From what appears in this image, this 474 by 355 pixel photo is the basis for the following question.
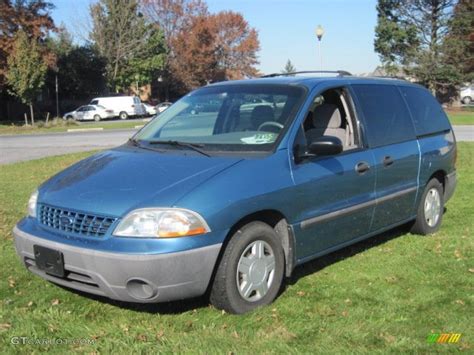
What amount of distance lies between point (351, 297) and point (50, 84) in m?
51.1

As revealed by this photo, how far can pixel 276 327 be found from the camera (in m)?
3.88

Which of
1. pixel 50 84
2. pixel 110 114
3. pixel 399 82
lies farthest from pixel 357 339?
pixel 50 84

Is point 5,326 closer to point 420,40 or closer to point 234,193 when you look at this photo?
point 234,193

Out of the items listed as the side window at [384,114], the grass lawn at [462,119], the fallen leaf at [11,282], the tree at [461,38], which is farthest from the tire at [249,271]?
the tree at [461,38]

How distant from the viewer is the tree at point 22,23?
3650cm

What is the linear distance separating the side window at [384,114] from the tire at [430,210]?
0.73 m

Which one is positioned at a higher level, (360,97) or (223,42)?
(223,42)

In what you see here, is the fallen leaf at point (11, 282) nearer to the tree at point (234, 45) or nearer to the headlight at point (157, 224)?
the headlight at point (157, 224)

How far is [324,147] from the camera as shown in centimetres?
450

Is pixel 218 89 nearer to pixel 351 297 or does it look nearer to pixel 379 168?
pixel 379 168

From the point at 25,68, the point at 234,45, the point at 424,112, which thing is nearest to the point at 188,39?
the point at 234,45

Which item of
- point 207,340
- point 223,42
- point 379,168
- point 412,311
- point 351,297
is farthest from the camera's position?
point 223,42

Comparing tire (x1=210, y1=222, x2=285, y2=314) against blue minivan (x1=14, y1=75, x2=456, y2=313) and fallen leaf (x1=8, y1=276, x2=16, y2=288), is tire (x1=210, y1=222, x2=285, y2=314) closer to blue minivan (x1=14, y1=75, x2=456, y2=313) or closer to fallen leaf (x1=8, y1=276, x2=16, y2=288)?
blue minivan (x1=14, y1=75, x2=456, y2=313)

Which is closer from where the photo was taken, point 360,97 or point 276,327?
point 276,327
